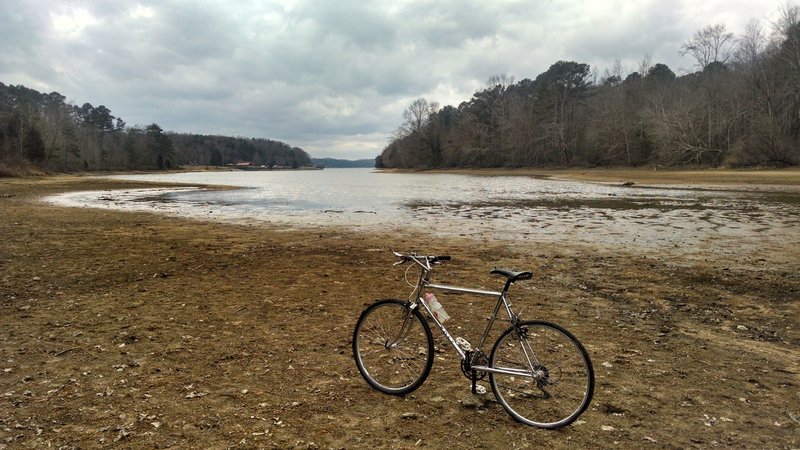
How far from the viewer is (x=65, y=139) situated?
92.7 meters

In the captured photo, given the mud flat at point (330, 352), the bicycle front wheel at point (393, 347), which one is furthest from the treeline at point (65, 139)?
the bicycle front wheel at point (393, 347)

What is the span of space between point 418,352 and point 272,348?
82.9 inches

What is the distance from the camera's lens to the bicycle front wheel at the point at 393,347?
4.16 metres

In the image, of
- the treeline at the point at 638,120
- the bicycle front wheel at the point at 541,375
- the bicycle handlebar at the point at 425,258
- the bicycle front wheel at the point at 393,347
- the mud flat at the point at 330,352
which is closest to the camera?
the bicycle front wheel at the point at 541,375

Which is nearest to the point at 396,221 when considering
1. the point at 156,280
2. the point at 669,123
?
the point at 156,280

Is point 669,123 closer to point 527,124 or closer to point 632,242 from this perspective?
point 527,124

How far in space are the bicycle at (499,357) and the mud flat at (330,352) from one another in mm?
187

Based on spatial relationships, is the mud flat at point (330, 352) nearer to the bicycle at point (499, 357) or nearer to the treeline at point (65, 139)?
the bicycle at point (499, 357)

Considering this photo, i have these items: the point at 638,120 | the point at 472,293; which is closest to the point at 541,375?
the point at 472,293

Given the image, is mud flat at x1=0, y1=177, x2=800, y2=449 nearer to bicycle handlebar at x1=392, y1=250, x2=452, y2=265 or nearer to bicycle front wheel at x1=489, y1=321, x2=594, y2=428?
bicycle front wheel at x1=489, y1=321, x2=594, y2=428

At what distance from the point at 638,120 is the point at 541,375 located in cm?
8425

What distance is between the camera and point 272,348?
543 cm

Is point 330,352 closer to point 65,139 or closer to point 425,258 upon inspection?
point 425,258

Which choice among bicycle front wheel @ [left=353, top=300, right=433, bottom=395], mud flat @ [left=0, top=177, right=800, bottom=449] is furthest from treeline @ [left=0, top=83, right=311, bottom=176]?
bicycle front wheel @ [left=353, top=300, right=433, bottom=395]
